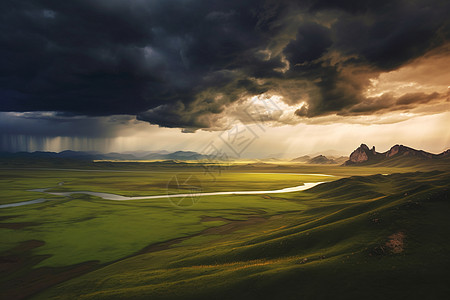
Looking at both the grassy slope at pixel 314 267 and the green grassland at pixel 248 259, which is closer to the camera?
the grassy slope at pixel 314 267

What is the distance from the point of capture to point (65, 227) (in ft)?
220

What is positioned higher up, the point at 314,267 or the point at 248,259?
the point at 314,267

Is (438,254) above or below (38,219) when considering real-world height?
above

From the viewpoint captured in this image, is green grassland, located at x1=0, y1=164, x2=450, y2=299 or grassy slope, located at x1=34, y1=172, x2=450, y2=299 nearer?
grassy slope, located at x1=34, y1=172, x2=450, y2=299

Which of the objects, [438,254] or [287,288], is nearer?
[287,288]

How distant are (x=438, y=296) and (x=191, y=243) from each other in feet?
140

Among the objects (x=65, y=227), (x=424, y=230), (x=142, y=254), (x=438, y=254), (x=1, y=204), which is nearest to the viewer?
(x=438, y=254)

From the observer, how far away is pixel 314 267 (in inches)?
1067

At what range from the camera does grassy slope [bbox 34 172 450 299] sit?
23.5m

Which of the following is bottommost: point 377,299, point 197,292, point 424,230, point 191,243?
point 191,243

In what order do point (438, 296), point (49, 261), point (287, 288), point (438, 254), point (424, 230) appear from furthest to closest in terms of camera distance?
point (49, 261), point (424, 230), point (438, 254), point (287, 288), point (438, 296)

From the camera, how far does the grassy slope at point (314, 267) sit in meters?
23.5

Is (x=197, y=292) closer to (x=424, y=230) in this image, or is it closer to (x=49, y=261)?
(x=424, y=230)

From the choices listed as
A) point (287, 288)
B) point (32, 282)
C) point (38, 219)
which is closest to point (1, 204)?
point (38, 219)
